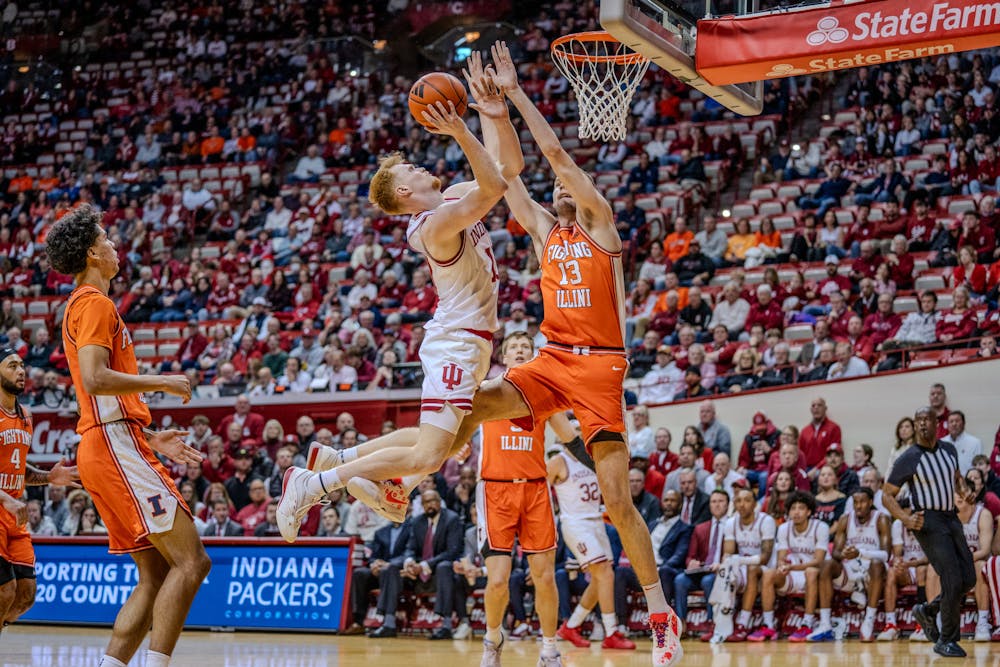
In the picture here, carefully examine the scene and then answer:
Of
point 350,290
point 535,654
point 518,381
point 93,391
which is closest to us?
point 93,391

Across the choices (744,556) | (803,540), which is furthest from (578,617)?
(803,540)

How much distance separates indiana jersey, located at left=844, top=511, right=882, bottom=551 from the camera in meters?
12.3

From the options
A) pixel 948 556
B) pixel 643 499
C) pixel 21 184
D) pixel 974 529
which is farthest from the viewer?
pixel 21 184

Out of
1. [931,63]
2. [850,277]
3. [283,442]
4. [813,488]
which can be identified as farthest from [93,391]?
[931,63]

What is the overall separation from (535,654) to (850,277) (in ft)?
24.8

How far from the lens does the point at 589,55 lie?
1007 centimetres

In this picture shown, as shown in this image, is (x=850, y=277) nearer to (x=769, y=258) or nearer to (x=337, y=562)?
(x=769, y=258)

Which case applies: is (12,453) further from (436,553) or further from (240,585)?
(240,585)

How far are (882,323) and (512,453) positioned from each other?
270 inches

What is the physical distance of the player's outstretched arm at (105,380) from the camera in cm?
598

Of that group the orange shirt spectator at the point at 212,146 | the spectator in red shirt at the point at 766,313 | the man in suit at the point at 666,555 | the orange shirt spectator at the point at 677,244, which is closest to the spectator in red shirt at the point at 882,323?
the spectator in red shirt at the point at 766,313

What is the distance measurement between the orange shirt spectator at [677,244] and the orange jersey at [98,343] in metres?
12.7

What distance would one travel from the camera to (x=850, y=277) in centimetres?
1591

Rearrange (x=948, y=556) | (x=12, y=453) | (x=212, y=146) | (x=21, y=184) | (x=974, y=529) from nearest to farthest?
(x=12, y=453)
(x=948, y=556)
(x=974, y=529)
(x=212, y=146)
(x=21, y=184)
